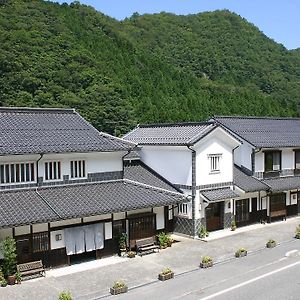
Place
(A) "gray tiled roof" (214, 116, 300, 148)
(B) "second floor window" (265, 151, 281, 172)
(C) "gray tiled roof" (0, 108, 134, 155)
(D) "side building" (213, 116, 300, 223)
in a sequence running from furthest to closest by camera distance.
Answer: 1. (B) "second floor window" (265, 151, 281, 172)
2. (A) "gray tiled roof" (214, 116, 300, 148)
3. (D) "side building" (213, 116, 300, 223)
4. (C) "gray tiled roof" (0, 108, 134, 155)

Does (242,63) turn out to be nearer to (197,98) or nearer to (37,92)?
(197,98)

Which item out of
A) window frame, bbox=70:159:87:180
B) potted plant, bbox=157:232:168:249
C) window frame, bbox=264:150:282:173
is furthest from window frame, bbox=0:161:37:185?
window frame, bbox=264:150:282:173

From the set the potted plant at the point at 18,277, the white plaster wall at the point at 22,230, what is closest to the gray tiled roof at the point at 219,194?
the white plaster wall at the point at 22,230

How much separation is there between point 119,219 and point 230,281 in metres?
6.33

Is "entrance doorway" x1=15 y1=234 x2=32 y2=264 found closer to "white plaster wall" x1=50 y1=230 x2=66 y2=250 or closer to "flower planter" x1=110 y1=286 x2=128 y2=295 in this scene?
"white plaster wall" x1=50 y1=230 x2=66 y2=250

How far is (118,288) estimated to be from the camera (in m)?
15.7

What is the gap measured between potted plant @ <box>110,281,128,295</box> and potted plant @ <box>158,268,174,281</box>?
1.87 metres

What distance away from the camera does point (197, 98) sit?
8031 centimetres

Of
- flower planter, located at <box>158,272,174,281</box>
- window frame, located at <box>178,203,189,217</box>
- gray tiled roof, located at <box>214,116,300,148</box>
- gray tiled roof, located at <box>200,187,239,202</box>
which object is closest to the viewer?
flower planter, located at <box>158,272,174,281</box>

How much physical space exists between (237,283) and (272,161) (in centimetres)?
1495

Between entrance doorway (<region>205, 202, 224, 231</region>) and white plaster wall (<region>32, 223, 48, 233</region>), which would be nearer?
white plaster wall (<region>32, 223, 48, 233</region>)

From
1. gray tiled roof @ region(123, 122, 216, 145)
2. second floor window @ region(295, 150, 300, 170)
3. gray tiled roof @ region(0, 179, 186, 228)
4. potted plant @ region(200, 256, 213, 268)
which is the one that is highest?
gray tiled roof @ region(123, 122, 216, 145)

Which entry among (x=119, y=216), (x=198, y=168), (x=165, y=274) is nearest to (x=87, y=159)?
(x=119, y=216)

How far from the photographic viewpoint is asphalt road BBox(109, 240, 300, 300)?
1533cm
